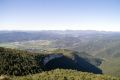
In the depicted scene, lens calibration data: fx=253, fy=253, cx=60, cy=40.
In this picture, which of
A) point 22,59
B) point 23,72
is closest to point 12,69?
point 23,72

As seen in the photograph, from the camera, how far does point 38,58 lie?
196m

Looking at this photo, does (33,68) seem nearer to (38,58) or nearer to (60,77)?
(38,58)

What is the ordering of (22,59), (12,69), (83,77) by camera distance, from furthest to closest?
(22,59)
(12,69)
(83,77)

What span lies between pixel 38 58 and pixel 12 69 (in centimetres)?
4169

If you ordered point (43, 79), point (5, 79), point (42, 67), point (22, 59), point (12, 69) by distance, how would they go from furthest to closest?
point (42, 67)
point (22, 59)
point (12, 69)
point (43, 79)
point (5, 79)

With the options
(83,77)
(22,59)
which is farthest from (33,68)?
(83,77)

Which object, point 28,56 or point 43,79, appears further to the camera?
point 28,56

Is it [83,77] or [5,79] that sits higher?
[5,79]

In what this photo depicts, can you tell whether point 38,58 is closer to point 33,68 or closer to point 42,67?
point 42,67

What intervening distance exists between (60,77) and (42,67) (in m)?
72.4

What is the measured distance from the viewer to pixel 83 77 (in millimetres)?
126000

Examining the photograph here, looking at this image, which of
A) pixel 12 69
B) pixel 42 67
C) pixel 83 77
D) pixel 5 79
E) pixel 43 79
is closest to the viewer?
pixel 5 79

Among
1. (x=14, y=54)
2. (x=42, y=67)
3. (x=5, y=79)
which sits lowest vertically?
(x=42, y=67)

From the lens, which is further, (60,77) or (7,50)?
(7,50)
